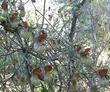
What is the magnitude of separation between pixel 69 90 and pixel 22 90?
427mm

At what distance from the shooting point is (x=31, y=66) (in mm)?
1917

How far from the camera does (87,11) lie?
3.93m

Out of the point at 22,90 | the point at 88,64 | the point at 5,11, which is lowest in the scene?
the point at 22,90

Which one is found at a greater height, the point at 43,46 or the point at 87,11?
the point at 87,11

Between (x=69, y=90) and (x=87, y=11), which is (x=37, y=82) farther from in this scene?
(x=87, y=11)

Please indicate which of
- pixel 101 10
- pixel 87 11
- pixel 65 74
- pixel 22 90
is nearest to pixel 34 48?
pixel 65 74

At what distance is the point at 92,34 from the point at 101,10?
1.82 ft

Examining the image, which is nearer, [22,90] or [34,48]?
[34,48]

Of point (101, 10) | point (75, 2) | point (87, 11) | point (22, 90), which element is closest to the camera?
point (22, 90)

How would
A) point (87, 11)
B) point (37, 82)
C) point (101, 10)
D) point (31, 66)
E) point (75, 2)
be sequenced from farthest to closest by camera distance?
point (101, 10) < point (87, 11) < point (75, 2) < point (31, 66) < point (37, 82)

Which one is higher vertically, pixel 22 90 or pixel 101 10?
pixel 101 10

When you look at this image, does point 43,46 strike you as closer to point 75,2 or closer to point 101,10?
point 75,2

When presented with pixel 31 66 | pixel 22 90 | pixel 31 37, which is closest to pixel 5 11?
pixel 31 37

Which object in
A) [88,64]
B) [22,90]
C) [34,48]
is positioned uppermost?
[34,48]
